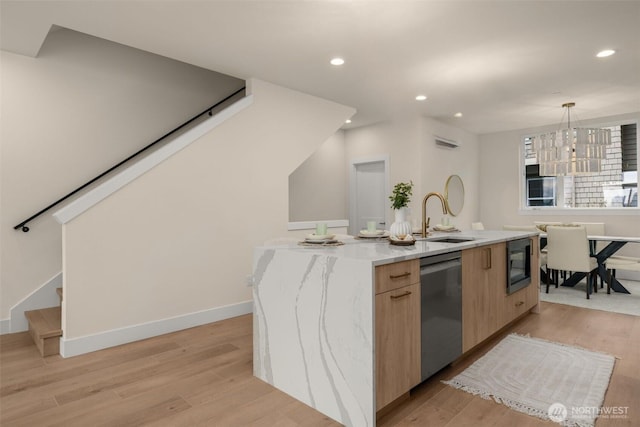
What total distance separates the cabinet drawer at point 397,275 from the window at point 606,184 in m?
5.54

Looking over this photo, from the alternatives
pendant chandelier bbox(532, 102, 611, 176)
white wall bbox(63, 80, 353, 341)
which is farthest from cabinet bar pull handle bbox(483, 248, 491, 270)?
pendant chandelier bbox(532, 102, 611, 176)

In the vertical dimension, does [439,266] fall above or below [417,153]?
below

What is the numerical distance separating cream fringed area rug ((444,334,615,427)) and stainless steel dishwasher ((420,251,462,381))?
0.66 feet

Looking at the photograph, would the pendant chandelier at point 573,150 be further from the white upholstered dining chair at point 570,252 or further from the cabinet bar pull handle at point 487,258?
the cabinet bar pull handle at point 487,258

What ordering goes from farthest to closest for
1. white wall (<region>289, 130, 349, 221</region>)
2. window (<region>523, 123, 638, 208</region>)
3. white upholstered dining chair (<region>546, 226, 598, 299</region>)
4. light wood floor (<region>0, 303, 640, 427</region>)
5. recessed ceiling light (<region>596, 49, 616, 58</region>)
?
white wall (<region>289, 130, 349, 221</region>) < window (<region>523, 123, 638, 208</region>) < white upholstered dining chair (<region>546, 226, 598, 299</region>) < recessed ceiling light (<region>596, 49, 616, 58</region>) < light wood floor (<region>0, 303, 640, 427</region>)

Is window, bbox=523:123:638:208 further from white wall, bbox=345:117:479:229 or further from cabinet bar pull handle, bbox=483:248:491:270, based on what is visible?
cabinet bar pull handle, bbox=483:248:491:270

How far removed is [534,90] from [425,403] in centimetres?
422

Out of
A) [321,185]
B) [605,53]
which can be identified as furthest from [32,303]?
[605,53]

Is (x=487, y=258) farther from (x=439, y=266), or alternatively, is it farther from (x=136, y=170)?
(x=136, y=170)

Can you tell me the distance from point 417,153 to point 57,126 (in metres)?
4.63

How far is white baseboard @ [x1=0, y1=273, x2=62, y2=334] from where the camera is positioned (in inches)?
135

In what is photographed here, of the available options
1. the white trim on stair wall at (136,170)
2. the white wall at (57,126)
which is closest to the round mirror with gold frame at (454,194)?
the white trim on stair wall at (136,170)

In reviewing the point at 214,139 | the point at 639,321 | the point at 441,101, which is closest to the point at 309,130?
the point at 214,139

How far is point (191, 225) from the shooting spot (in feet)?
11.8
